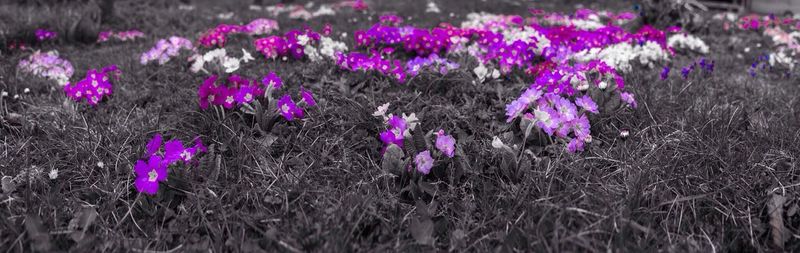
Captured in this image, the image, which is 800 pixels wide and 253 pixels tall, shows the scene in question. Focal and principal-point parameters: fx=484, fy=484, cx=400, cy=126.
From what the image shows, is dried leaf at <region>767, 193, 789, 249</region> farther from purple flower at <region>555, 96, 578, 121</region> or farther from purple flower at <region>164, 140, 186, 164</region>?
purple flower at <region>164, 140, 186, 164</region>

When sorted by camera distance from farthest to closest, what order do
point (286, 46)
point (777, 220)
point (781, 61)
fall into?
point (781, 61) → point (286, 46) → point (777, 220)

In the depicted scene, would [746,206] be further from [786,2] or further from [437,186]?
[786,2]

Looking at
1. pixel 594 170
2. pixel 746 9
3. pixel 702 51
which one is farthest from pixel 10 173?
pixel 746 9

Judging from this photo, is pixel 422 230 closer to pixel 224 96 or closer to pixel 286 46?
pixel 224 96

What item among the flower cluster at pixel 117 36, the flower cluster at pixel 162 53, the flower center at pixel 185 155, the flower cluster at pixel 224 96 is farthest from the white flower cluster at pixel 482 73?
the flower cluster at pixel 117 36

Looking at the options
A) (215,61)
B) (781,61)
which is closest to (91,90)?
(215,61)
